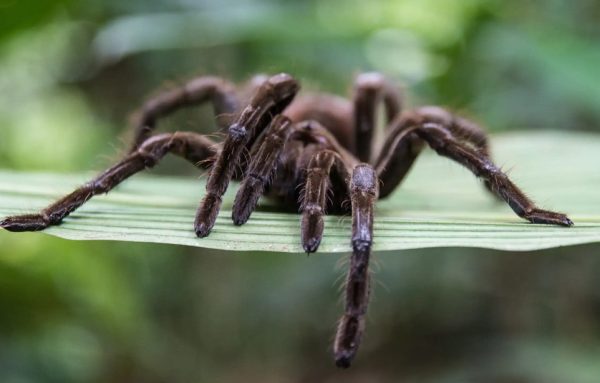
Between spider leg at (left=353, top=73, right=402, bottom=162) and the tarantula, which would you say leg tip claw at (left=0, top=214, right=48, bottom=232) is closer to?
the tarantula

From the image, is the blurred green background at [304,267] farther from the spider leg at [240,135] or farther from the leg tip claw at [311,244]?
the leg tip claw at [311,244]

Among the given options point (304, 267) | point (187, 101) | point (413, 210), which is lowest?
point (304, 267)

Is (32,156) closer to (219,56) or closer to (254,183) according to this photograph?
(219,56)

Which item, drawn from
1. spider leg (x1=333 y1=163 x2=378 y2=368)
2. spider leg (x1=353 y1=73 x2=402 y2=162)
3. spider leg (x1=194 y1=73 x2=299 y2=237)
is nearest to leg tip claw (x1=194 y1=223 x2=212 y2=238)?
spider leg (x1=194 y1=73 x2=299 y2=237)

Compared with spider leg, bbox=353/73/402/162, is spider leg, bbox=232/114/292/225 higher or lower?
lower

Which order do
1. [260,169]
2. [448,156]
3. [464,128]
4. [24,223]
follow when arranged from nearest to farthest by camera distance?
[24,223] → [260,169] → [448,156] → [464,128]

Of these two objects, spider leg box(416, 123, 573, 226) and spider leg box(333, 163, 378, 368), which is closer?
spider leg box(333, 163, 378, 368)

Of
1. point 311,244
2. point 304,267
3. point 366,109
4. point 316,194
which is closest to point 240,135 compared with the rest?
point 316,194

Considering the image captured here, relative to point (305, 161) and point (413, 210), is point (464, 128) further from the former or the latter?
point (305, 161)
